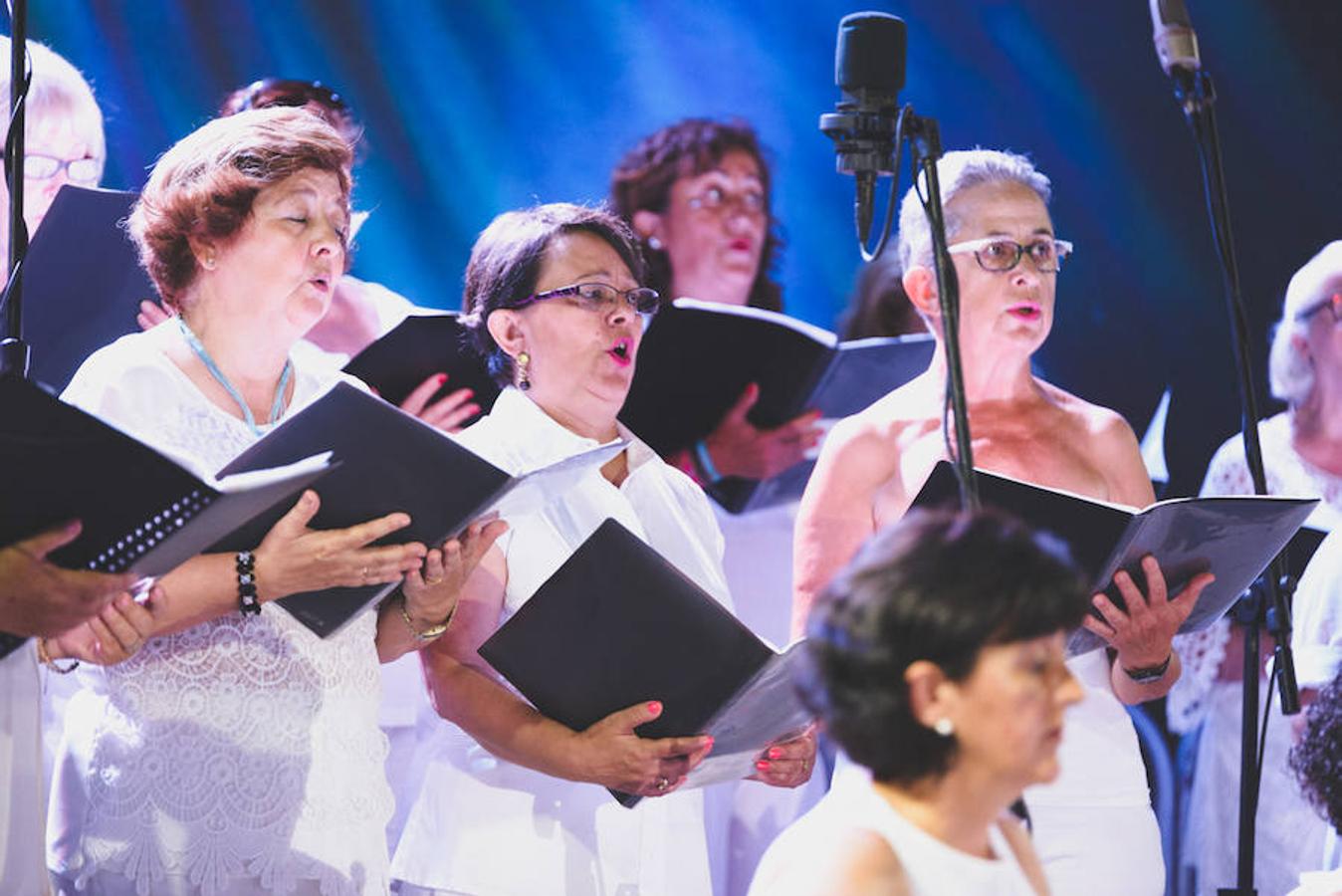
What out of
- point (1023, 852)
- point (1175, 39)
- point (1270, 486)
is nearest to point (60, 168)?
point (1175, 39)

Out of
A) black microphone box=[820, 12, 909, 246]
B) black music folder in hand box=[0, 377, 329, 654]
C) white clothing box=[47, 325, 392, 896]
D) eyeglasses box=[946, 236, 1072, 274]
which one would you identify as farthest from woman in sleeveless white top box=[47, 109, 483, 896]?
eyeglasses box=[946, 236, 1072, 274]

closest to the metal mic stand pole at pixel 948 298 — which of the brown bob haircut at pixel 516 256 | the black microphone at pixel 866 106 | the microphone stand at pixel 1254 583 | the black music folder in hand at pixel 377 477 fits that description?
the black microphone at pixel 866 106

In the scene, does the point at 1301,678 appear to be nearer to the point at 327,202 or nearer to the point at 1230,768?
the point at 1230,768

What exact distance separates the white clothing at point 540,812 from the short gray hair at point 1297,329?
8.44ft

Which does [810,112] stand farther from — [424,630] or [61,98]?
[424,630]

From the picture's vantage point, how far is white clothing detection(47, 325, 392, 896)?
2.38 metres

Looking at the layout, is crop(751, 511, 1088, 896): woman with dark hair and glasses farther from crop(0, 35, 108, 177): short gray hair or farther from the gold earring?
crop(0, 35, 108, 177): short gray hair

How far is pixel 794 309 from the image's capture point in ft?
15.8

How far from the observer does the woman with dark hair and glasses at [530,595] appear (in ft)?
8.98

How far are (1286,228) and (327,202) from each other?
339 cm

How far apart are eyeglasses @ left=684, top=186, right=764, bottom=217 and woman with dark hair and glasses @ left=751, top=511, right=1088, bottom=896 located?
9.85 ft

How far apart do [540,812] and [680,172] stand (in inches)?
89.4

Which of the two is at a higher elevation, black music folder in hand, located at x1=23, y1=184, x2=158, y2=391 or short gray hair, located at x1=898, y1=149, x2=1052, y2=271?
short gray hair, located at x1=898, y1=149, x2=1052, y2=271

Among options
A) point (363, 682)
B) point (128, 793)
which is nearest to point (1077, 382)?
point (363, 682)
